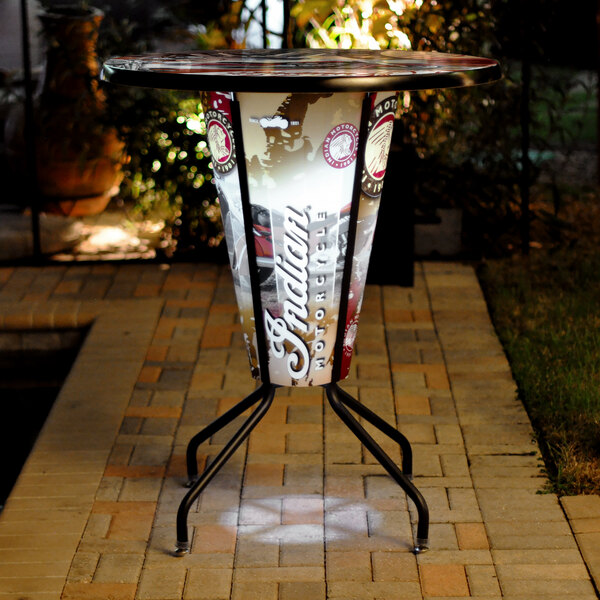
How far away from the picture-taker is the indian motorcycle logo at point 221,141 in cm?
260

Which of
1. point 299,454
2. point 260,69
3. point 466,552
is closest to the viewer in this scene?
point 260,69

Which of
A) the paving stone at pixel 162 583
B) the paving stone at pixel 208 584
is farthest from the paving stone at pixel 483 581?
the paving stone at pixel 162 583

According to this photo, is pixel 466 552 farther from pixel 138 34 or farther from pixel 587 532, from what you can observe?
pixel 138 34

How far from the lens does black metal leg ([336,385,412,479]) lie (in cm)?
301

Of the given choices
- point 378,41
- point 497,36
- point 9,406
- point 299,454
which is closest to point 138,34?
point 378,41

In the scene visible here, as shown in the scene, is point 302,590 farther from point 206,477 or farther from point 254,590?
point 206,477

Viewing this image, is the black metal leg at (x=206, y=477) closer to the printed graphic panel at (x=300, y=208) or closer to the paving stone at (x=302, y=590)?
the printed graphic panel at (x=300, y=208)

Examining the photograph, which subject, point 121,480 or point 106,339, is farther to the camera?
point 106,339

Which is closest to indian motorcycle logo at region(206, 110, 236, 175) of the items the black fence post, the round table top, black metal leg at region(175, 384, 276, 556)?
the round table top

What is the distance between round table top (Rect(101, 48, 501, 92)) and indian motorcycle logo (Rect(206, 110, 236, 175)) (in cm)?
13

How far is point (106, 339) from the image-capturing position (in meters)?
4.27

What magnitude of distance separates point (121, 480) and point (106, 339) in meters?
1.19

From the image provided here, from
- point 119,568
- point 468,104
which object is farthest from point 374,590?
point 468,104

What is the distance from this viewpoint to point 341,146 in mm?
2572
